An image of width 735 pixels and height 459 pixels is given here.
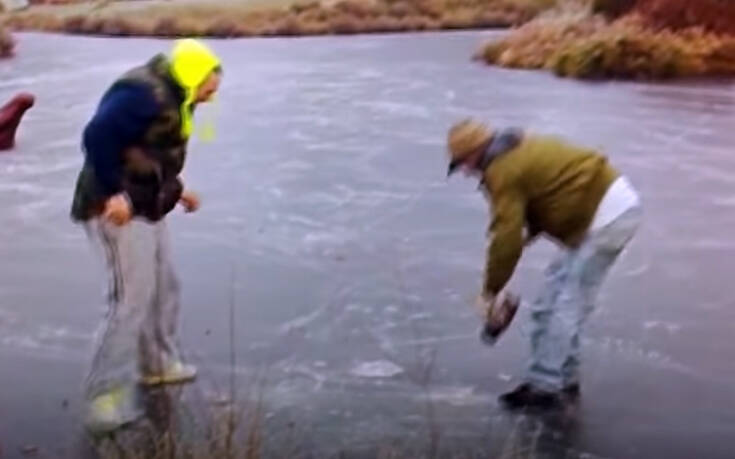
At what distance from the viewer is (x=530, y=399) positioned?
17.0ft

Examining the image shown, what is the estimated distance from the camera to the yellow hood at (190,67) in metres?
4.82

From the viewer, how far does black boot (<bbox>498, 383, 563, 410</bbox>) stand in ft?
17.0

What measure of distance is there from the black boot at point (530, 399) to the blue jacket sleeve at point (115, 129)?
4.46ft

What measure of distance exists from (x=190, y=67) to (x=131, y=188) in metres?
0.40

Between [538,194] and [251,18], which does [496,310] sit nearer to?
[538,194]

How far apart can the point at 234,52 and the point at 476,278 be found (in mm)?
1761

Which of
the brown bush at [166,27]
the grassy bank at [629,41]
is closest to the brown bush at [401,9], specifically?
the grassy bank at [629,41]

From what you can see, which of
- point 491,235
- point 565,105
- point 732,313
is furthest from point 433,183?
point 491,235

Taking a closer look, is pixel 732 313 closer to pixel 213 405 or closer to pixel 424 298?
pixel 424 298

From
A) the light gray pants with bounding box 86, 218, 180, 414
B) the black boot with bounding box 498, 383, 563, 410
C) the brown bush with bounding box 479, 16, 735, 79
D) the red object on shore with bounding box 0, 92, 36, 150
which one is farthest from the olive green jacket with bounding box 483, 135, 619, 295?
the red object on shore with bounding box 0, 92, 36, 150

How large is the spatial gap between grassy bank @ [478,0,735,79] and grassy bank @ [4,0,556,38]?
193 mm

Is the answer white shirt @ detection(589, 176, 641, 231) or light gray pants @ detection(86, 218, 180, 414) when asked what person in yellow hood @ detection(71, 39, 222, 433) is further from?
white shirt @ detection(589, 176, 641, 231)

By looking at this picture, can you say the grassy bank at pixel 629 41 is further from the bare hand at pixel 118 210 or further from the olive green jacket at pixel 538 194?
the bare hand at pixel 118 210

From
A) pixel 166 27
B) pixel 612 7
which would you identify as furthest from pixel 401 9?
pixel 166 27
